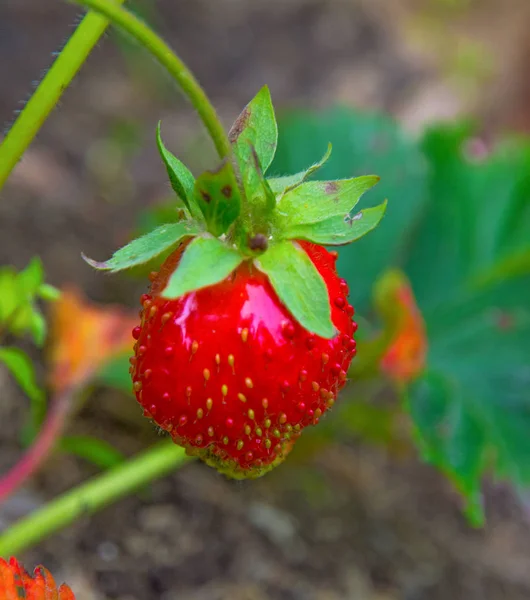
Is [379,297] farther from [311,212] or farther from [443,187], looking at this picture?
[311,212]

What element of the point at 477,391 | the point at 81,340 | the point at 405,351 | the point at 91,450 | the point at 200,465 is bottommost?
the point at 477,391

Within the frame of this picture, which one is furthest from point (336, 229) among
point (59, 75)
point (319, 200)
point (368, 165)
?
point (368, 165)

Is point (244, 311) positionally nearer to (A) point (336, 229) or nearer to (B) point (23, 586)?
(A) point (336, 229)

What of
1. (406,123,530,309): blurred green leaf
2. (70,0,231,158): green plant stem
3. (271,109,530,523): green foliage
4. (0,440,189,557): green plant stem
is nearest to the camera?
(70,0,231,158): green plant stem

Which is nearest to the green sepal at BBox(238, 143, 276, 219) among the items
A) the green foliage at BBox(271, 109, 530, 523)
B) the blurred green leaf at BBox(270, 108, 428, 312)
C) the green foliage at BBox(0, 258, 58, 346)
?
the green foliage at BBox(0, 258, 58, 346)

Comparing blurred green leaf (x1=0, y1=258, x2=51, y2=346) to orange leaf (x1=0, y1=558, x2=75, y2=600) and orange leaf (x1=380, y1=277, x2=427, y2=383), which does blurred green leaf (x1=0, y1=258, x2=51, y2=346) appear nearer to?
orange leaf (x1=0, y1=558, x2=75, y2=600)
